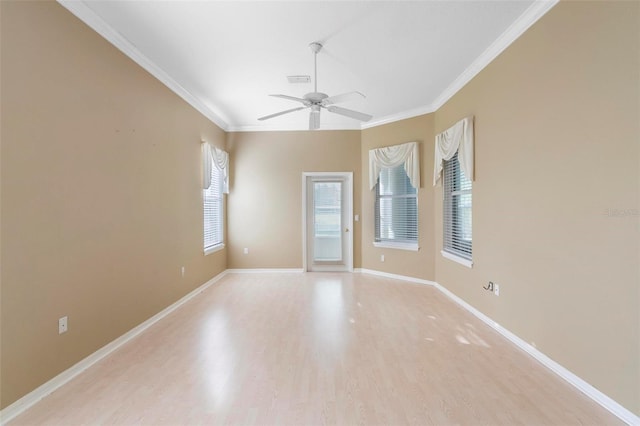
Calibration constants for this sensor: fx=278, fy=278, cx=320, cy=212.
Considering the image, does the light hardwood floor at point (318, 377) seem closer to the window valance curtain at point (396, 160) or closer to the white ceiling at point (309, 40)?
the window valance curtain at point (396, 160)

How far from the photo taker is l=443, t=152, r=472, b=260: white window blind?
3.62 meters

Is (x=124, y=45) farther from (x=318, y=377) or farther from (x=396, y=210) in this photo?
(x=396, y=210)

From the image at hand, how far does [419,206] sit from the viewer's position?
4.61 meters

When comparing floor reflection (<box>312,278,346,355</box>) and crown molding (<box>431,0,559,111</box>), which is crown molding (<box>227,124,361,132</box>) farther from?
floor reflection (<box>312,278,346,355</box>)

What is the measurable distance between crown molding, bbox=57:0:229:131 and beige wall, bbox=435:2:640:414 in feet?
11.8

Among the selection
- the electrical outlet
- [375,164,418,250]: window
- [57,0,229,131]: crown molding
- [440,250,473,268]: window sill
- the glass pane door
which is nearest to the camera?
the electrical outlet

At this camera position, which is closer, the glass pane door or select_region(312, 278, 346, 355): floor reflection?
select_region(312, 278, 346, 355): floor reflection

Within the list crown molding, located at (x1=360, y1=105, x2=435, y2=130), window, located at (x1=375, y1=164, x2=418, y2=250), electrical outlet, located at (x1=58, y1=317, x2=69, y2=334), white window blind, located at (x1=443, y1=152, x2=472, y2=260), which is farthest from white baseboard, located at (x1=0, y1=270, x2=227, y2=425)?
crown molding, located at (x1=360, y1=105, x2=435, y2=130)

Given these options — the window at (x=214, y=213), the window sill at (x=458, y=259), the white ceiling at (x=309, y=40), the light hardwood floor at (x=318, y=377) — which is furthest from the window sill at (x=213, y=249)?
the window sill at (x=458, y=259)

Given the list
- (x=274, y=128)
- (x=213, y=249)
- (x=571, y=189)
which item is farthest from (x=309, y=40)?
(x=213, y=249)

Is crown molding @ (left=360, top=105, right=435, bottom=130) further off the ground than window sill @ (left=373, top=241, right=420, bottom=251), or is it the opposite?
crown molding @ (left=360, top=105, right=435, bottom=130)

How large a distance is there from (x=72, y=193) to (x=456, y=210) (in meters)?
4.23

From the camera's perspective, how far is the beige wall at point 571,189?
5.45 ft

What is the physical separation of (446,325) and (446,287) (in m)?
1.18
